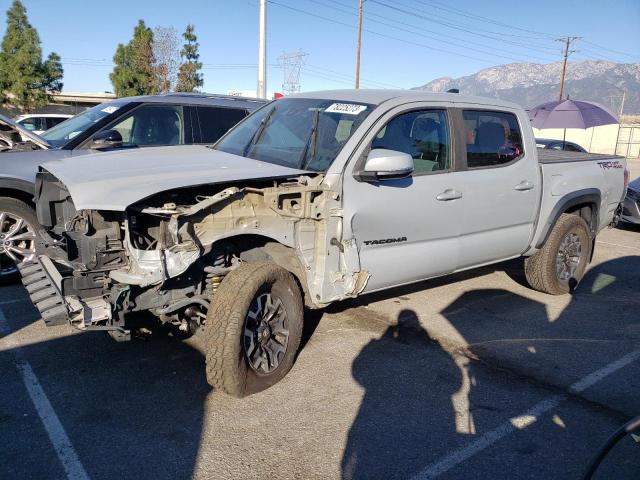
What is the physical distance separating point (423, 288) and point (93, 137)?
3995 millimetres

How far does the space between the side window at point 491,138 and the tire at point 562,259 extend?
1.13m

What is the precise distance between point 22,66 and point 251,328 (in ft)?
116

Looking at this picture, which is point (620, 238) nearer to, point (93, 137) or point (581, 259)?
point (581, 259)

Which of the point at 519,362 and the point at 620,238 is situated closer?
the point at 519,362

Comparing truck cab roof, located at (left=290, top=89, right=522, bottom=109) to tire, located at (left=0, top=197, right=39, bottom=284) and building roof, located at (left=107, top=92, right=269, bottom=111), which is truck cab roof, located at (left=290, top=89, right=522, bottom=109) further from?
tire, located at (left=0, top=197, right=39, bottom=284)

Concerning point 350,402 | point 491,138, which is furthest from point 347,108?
point 350,402

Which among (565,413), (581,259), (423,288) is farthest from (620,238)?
(565,413)

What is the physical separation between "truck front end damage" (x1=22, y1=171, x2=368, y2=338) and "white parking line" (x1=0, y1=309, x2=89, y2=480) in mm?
627

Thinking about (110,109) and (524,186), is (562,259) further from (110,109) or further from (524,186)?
(110,109)

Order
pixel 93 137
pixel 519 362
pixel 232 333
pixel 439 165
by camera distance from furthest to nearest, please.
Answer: pixel 93 137 < pixel 439 165 < pixel 519 362 < pixel 232 333

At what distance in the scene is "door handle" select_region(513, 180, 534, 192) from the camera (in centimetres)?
519

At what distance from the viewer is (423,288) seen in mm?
6191

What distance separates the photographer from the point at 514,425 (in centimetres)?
341

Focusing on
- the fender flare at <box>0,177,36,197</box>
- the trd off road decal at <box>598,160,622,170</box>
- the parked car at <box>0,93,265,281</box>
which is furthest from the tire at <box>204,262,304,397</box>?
the trd off road decal at <box>598,160,622,170</box>
